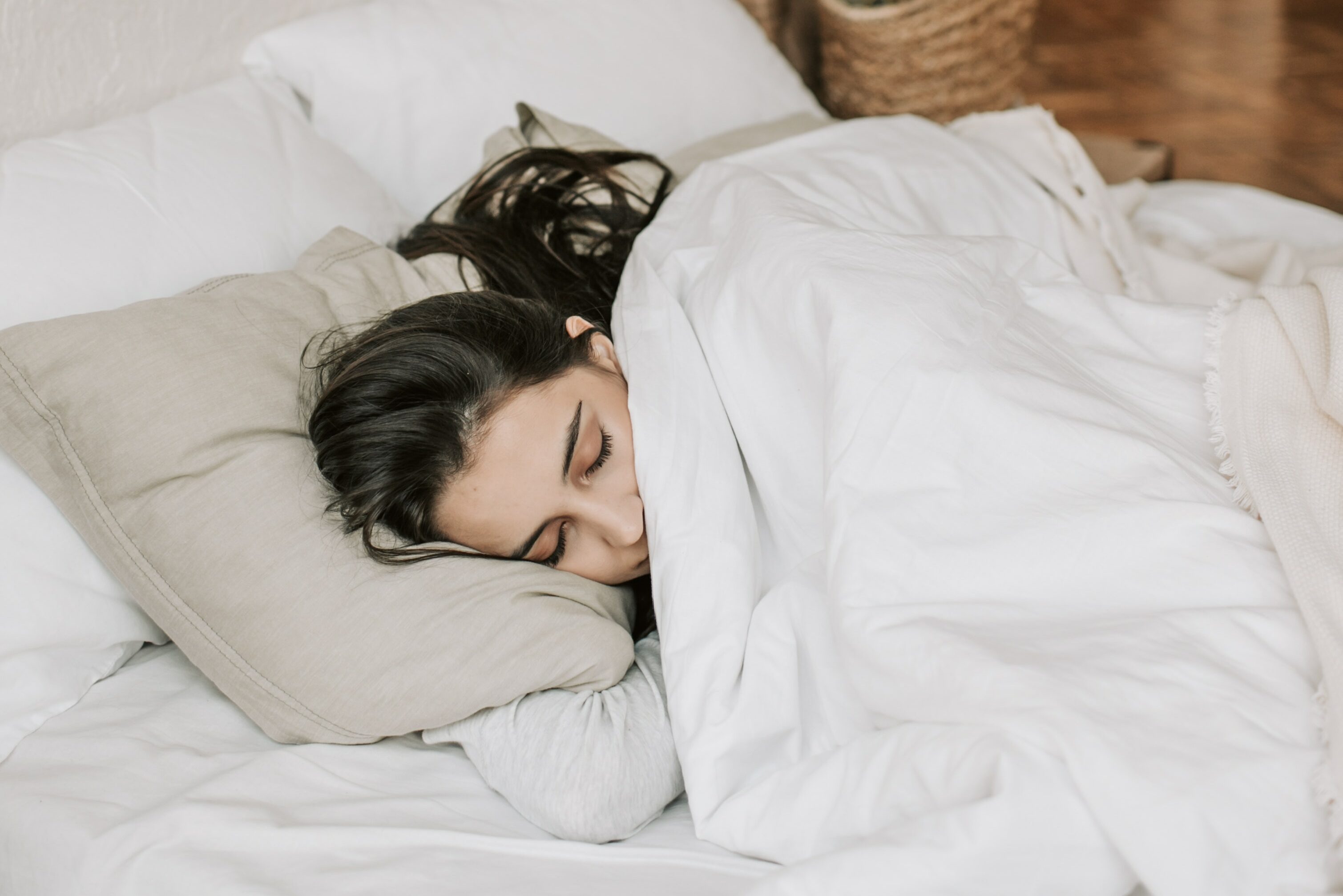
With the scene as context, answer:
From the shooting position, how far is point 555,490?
0.93 m

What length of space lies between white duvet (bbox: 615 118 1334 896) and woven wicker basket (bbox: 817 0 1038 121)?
4.07 feet

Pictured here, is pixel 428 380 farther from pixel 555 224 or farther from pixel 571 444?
pixel 555 224

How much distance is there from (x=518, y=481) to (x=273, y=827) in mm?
335

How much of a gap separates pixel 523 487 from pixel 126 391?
35 cm

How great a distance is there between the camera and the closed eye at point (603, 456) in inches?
37.7

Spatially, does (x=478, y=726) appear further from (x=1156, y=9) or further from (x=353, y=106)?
(x=1156, y=9)

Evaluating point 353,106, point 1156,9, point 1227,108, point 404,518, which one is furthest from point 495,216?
point 1156,9

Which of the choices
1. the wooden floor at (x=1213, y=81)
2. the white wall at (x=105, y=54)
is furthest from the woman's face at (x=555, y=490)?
the wooden floor at (x=1213, y=81)

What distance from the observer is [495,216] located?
4.20 ft

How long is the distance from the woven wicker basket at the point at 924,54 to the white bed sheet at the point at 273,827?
5.93 ft

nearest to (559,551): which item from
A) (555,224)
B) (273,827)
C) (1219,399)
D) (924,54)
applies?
(273,827)

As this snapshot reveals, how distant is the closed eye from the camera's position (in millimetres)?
957

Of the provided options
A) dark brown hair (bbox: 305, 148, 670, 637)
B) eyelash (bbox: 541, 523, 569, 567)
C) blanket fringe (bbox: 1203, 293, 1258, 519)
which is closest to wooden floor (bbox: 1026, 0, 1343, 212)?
blanket fringe (bbox: 1203, 293, 1258, 519)

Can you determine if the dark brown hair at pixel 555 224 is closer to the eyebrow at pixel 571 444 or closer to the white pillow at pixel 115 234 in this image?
the white pillow at pixel 115 234
